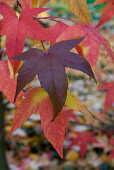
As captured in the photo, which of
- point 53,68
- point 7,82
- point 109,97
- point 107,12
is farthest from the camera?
point 109,97

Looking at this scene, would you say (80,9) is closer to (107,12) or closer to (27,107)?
(107,12)

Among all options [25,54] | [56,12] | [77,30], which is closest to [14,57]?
[25,54]

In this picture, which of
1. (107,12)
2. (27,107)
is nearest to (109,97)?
(107,12)

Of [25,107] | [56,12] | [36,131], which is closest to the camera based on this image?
[25,107]

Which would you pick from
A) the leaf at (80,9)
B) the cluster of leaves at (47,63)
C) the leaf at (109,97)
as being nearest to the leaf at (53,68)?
the cluster of leaves at (47,63)

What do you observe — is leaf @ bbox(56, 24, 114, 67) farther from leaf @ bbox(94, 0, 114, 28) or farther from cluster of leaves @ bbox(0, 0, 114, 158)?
leaf @ bbox(94, 0, 114, 28)

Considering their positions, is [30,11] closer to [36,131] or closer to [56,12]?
[36,131]

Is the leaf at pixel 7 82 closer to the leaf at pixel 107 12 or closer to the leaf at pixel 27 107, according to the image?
the leaf at pixel 27 107
